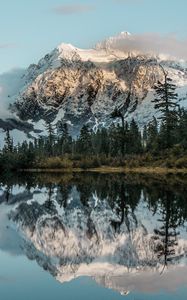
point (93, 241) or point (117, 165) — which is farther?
point (117, 165)

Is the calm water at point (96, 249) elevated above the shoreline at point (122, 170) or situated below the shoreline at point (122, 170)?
below

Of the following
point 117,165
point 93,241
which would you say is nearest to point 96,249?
point 93,241

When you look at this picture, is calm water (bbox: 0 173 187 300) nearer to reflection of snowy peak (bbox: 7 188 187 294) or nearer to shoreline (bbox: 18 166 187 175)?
reflection of snowy peak (bbox: 7 188 187 294)

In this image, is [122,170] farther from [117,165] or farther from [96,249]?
[96,249]

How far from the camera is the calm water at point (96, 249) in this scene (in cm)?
1452

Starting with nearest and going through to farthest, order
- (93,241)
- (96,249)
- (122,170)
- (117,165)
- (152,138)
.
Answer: (96,249) → (93,241) → (122,170) → (117,165) → (152,138)

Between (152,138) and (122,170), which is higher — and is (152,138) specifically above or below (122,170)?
above

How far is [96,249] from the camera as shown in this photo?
65.9ft

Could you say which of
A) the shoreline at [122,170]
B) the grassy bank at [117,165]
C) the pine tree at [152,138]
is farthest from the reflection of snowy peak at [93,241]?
the pine tree at [152,138]

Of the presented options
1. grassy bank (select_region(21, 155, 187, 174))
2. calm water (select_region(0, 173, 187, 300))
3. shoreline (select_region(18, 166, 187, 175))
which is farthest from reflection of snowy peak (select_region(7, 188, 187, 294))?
grassy bank (select_region(21, 155, 187, 174))

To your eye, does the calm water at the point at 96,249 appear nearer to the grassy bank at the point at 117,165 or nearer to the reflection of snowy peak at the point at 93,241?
the reflection of snowy peak at the point at 93,241

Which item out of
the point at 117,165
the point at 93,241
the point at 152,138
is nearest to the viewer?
the point at 93,241

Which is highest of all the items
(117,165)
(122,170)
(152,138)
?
(152,138)

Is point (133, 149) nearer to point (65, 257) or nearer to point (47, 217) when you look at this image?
point (47, 217)
